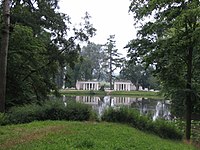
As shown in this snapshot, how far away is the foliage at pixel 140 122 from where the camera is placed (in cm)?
1053

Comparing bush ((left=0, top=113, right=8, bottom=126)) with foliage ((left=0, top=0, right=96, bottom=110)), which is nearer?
bush ((left=0, top=113, right=8, bottom=126))

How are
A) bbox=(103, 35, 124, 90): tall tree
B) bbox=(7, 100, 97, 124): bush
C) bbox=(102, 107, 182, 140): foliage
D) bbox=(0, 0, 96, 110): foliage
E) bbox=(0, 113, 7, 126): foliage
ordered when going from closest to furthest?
bbox=(0, 113, 7, 126): foliage → bbox=(102, 107, 182, 140): foliage → bbox=(7, 100, 97, 124): bush → bbox=(0, 0, 96, 110): foliage → bbox=(103, 35, 124, 90): tall tree

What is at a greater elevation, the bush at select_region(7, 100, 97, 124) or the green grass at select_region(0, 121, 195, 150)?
the bush at select_region(7, 100, 97, 124)

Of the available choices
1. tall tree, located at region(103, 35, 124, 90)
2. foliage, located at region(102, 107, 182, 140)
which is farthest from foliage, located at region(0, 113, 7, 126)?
tall tree, located at region(103, 35, 124, 90)

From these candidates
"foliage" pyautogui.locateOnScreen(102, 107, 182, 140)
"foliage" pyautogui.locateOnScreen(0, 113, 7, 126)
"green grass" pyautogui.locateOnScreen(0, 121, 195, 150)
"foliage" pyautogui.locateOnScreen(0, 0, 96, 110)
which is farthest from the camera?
"foliage" pyautogui.locateOnScreen(0, 0, 96, 110)

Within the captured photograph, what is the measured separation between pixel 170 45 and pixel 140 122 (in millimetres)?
4066

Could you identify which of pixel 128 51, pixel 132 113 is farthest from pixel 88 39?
pixel 132 113

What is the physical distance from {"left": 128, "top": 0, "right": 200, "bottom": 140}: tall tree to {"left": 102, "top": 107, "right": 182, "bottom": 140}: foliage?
260 centimetres

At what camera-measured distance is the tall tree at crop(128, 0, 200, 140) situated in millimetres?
12515

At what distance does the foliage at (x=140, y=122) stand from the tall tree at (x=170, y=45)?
2596 millimetres

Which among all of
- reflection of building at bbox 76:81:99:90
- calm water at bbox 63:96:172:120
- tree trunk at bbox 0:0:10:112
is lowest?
calm water at bbox 63:96:172:120

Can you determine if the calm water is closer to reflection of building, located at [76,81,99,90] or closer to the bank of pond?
the bank of pond

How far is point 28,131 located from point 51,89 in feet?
40.3

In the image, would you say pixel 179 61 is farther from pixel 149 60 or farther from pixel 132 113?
pixel 132 113
